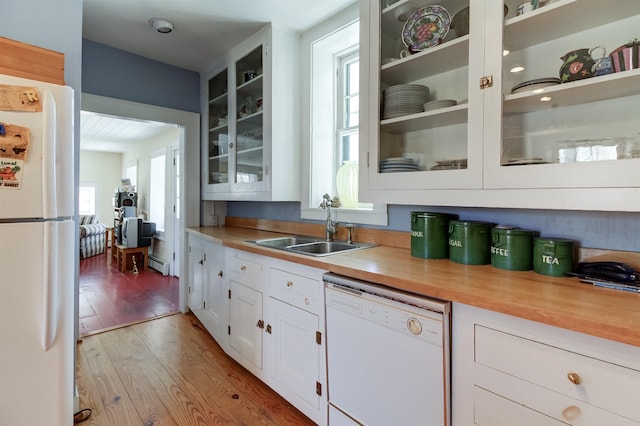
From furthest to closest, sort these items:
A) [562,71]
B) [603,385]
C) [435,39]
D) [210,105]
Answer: [210,105]
[435,39]
[562,71]
[603,385]

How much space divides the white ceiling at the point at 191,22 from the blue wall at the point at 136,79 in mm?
71

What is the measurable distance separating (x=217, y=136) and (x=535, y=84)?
2.60 m

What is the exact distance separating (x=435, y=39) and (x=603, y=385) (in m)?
1.45

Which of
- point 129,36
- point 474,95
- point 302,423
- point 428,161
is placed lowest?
point 302,423

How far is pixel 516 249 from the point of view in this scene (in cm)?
127

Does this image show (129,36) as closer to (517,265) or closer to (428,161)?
(428,161)

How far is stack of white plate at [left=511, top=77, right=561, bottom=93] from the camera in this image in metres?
1.17

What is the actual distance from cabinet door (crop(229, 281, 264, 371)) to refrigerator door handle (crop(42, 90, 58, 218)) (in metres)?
1.09

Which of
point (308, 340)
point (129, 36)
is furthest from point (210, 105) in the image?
point (308, 340)

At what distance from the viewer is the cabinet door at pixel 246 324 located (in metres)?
1.93

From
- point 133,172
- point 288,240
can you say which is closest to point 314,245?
point 288,240

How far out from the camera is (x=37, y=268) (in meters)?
1.18

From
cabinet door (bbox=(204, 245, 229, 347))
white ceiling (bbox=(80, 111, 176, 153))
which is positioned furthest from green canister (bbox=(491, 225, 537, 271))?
white ceiling (bbox=(80, 111, 176, 153))

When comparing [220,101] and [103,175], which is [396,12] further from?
[103,175]
